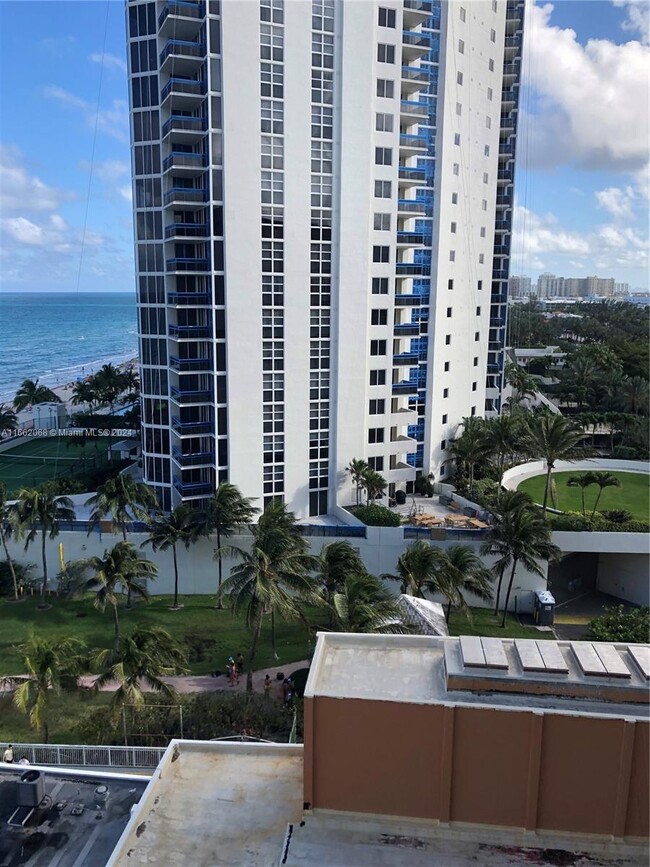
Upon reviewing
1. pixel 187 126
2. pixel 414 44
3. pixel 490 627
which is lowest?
pixel 490 627

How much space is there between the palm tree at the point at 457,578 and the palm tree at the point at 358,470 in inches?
395

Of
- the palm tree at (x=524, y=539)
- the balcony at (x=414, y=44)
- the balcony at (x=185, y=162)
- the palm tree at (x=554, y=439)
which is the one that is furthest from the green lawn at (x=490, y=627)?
the balcony at (x=414, y=44)

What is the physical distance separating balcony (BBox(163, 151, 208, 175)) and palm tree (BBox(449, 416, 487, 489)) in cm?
2317

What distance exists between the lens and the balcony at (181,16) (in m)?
35.9

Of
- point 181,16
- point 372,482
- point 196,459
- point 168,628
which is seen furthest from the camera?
point 372,482

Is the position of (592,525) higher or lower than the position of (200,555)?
higher

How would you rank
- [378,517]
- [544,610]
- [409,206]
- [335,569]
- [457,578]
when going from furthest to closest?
[409,206]
[378,517]
[544,610]
[335,569]
[457,578]

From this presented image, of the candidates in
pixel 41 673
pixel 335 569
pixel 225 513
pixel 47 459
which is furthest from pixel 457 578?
pixel 47 459

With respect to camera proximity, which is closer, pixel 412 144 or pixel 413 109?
pixel 413 109

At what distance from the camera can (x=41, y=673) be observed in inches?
816

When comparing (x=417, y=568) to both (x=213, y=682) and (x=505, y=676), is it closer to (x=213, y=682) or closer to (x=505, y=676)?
(x=213, y=682)

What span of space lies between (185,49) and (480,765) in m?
37.7

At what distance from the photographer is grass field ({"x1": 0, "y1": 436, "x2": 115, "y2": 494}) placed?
53281 mm

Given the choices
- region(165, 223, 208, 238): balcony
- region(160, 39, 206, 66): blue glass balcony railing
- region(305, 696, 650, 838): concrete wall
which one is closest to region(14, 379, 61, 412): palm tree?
region(165, 223, 208, 238): balcony
